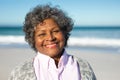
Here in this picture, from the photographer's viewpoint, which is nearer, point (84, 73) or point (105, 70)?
point (84, 73)

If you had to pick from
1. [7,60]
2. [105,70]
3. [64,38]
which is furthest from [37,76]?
[7,60]

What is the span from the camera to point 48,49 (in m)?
3.55

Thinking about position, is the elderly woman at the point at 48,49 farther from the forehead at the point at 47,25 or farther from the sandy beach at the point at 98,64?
the sandy beach at the point at 98,64

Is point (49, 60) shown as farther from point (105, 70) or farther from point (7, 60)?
point (7, 60)

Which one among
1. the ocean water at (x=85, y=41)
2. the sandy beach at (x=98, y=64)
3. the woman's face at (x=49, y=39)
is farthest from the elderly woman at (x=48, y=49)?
the ocean water at (x=85, y=41)

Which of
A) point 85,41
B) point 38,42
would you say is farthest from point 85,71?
point 85,41

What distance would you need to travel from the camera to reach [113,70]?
983 centimetres

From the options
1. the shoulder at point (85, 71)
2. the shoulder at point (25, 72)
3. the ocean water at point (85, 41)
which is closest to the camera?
the shoulder at point (25, 72)

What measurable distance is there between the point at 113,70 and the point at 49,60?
649 cm

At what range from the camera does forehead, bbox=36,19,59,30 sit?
352 centimetres

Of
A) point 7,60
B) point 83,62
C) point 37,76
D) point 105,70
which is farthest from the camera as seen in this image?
point 7,60

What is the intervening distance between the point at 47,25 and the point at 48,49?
0.22 metres

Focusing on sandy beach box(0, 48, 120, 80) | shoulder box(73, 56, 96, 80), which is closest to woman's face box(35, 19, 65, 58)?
shoulder box(73, 56, 96, 80)

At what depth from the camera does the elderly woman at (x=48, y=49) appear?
350 centimetres
